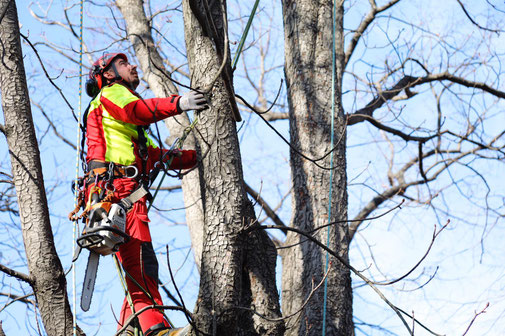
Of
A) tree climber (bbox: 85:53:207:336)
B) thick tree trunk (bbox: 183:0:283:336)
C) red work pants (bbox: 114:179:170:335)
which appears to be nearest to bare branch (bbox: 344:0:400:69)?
tree climber (bbox: 85:53:207:336)

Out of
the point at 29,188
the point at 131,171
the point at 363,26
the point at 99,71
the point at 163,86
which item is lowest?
the point at 29,188

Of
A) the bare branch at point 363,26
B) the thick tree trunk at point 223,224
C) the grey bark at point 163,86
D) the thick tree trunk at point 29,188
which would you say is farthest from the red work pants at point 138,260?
the bare branch at point 363,26

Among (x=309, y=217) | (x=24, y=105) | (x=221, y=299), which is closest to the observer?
(x=221, y=299)

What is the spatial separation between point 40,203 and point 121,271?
1.84 feet

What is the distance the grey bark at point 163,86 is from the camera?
4719 millimetres

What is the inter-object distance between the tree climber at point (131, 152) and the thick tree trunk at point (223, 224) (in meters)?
0.15

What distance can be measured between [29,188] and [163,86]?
6.30ft

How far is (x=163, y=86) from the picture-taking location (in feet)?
17.2

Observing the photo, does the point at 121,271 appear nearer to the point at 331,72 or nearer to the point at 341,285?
the point at 341,285

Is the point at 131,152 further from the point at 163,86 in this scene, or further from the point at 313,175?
the point at 163,86

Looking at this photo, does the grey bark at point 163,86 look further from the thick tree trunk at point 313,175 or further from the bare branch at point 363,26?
the bare branch at point 363,26

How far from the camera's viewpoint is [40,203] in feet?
11.6

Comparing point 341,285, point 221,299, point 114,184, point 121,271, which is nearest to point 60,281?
point 121,271

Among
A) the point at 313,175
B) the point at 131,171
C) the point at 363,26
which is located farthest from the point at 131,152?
the point at 363,26
